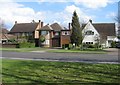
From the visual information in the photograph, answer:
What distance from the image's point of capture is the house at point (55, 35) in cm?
7662

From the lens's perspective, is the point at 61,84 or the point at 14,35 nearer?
the point at 61,84

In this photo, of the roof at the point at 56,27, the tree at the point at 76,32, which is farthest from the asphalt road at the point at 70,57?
the roof at the point at 56,27

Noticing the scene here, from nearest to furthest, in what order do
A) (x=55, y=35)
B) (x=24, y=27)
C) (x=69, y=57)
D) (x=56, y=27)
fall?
(x=69, y=57) < (x=55, y=35) < (x=56, y=27) < (x=24, y=27)

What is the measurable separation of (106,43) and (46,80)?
203 feet

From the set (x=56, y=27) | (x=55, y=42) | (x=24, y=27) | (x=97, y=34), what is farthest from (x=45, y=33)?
(x=97, y=34)

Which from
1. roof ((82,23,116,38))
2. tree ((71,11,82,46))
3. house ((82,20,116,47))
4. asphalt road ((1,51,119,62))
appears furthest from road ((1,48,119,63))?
roof ((82,23,116,38))

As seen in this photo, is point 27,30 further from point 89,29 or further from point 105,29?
point 105,29

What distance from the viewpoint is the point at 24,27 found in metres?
90.1

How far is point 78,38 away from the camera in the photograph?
62.5 metres

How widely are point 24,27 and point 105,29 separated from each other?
91.1 feet

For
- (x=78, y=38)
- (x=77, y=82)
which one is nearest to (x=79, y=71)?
(x=77, y=82)

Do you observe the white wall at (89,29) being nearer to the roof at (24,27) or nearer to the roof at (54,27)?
the roof at (54,27)

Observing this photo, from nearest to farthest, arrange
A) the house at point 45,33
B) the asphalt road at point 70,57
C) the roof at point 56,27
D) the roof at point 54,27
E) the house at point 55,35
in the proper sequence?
1. the asphalt road at point 70,57
2. the house at point 55,35
3. the house at point 45,33
4. the roof at point 54,27
5. the roof at point 56,27

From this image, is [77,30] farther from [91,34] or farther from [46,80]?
[46,80]
